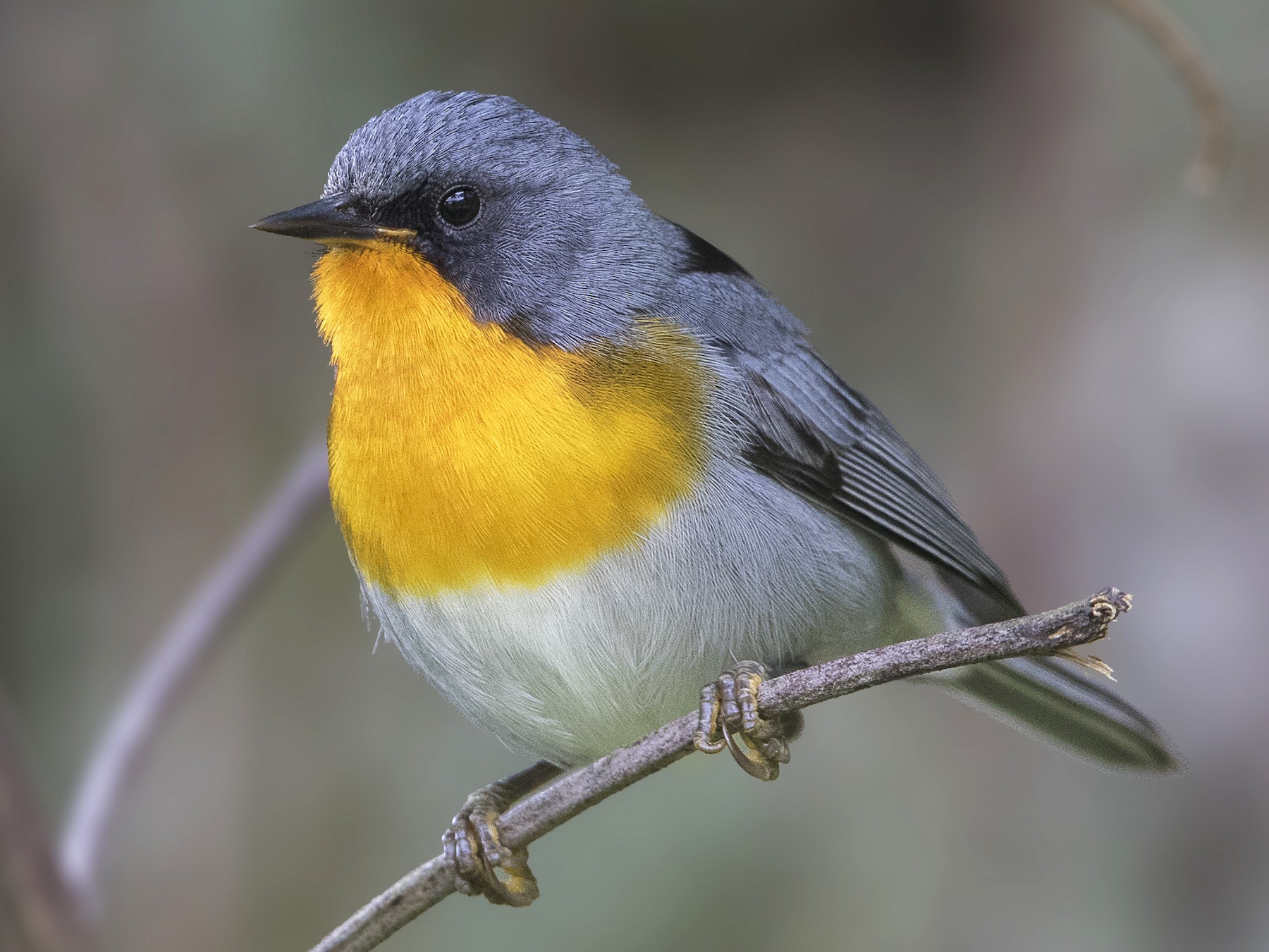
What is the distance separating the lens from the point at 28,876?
7.61 feet

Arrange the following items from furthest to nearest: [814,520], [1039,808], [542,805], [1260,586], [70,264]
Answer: [70,264] < [1039,808] < [1260,586] < [814,520] < [542,805]

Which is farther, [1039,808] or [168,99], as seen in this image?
[168,99]

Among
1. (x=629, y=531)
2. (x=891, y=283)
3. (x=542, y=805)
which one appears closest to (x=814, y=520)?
(x=629, y=531)

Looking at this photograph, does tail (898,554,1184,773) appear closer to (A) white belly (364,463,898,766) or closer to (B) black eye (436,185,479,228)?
(A) white belly (364,463,898,766)

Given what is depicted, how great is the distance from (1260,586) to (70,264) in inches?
187

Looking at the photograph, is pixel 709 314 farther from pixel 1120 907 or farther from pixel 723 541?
pixel 1120 907

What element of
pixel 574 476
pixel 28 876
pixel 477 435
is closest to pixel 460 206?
pixel 477 435

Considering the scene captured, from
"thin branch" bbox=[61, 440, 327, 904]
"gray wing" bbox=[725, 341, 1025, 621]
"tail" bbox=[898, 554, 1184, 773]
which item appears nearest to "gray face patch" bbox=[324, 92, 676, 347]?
"gray wing" bbox=[725, 341, 1025, 621]

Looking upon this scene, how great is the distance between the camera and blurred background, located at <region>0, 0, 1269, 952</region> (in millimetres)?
5043

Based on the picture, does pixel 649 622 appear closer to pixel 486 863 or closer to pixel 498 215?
pixel 486 863

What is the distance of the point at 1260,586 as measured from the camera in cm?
473

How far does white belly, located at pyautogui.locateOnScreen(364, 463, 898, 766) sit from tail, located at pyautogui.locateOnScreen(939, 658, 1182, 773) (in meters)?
0.43

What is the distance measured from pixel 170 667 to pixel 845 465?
1.60m

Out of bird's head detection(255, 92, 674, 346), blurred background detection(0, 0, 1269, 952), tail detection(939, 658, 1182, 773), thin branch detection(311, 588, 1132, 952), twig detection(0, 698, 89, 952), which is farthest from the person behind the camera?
blurred background detection(0, 0, 1269, 952)
